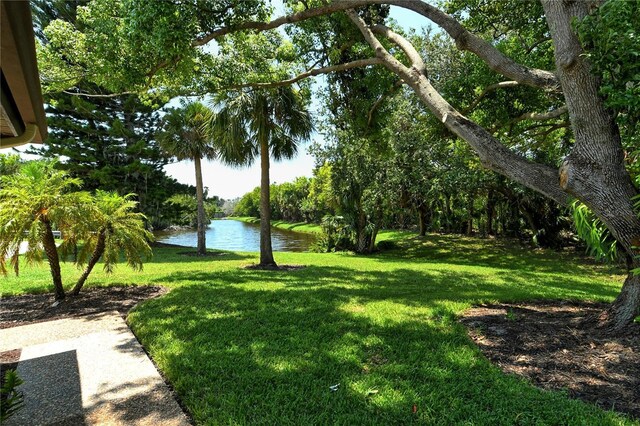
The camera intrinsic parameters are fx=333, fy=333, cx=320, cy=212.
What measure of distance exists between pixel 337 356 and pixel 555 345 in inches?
83.0

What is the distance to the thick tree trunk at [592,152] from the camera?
2.99 m

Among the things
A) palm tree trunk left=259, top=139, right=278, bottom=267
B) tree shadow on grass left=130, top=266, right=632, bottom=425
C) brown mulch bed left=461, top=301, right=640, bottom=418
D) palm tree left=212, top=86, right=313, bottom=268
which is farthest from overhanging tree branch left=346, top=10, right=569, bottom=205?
palm tree trunk left=259, top=139, right=278, bottom=267

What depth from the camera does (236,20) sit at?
534 centimetres

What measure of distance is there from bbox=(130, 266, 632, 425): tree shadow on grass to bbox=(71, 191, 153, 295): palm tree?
42.3 inches

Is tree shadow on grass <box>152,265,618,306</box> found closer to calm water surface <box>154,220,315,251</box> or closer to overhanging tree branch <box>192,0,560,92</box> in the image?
overhanging tree branch <box>192,0,560,92</box>

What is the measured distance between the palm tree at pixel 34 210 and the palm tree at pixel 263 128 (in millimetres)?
5375

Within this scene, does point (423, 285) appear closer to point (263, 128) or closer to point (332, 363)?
point (332, 363)

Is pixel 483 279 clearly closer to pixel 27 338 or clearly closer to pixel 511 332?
pixel 511 332

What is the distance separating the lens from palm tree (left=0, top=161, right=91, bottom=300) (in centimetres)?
467

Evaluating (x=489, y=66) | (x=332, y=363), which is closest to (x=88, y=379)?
(x=332, y=363)

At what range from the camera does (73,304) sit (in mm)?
5418

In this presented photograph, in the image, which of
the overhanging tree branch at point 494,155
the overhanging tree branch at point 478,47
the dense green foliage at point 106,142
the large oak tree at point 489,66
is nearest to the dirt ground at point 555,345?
the large oak tree at point 489,66

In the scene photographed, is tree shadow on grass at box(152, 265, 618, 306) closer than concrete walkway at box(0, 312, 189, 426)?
No

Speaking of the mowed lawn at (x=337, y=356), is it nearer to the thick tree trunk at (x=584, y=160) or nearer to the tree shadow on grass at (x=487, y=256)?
the thick tree trunk at (x=584, y=160)
